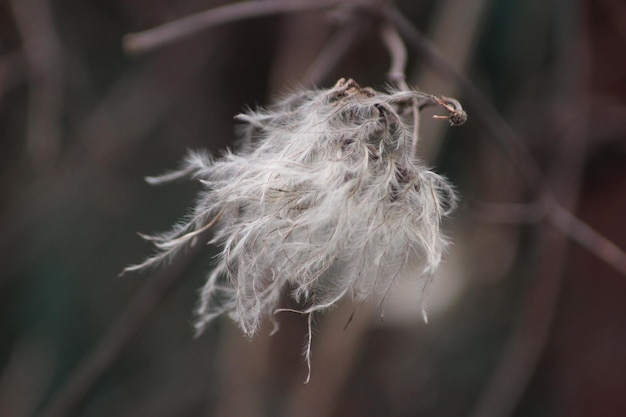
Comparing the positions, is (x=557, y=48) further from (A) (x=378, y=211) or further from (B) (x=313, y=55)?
(A) (x=378, y=211)

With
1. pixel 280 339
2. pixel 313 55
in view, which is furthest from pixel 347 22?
pixel 280 339

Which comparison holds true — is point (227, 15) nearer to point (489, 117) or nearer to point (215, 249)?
point (489, 117)

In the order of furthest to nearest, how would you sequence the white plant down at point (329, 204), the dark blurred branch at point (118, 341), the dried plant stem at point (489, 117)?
the dark blurred branch at point (118, 341), the dried plant stem at point (489, 117), the white plant down at point (329, 204)

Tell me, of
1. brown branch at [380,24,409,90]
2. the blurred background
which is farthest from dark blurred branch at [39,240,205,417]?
brown branch at [380,24,409,90]

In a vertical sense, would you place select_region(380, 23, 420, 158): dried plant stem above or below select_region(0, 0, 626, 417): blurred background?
above

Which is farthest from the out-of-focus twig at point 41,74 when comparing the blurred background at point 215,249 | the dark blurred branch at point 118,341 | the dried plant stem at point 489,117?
the dried plant stem at point 489,117

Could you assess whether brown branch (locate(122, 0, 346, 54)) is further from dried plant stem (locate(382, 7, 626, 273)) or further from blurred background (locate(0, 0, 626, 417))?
blurred background (locate(0, 0, 626, 417))

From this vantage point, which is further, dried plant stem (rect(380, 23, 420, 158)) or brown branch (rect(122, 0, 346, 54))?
brown branch (rect(122, 0, 346, 54))

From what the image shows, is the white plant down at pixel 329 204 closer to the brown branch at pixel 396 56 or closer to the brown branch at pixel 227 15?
the brown branch at pixel 396 56
